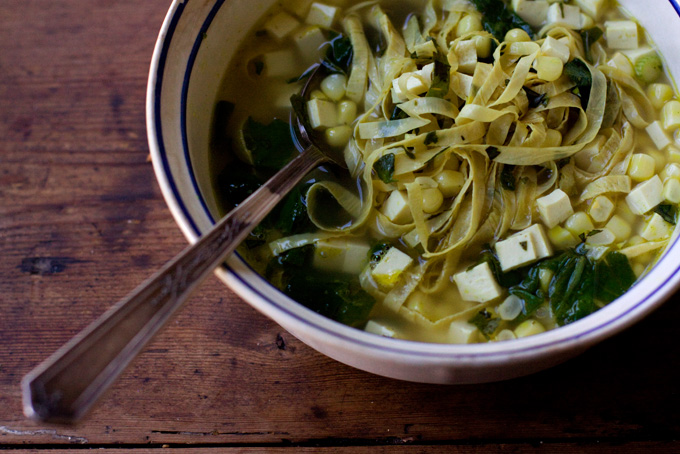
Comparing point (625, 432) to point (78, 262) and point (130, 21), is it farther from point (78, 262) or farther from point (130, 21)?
point (130, 21)

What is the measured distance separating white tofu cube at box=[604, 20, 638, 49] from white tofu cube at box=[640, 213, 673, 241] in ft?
2.72

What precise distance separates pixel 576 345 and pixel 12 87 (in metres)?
2.76

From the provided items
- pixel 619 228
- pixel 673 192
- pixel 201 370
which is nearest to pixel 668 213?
pixel 673 192

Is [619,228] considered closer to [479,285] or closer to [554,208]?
[554,208]

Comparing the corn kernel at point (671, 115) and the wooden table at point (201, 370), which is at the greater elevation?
the corn kernel at point (671, 115)

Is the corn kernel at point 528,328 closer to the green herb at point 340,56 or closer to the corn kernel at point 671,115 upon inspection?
the corn kernel at point 671,115

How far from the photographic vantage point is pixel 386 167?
2221mm

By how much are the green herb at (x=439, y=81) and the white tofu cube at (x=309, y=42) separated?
60cm

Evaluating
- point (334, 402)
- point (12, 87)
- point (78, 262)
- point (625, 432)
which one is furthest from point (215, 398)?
point (12, 87)

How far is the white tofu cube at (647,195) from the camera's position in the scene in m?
2.16

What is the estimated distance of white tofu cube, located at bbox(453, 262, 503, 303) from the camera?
6.73ft

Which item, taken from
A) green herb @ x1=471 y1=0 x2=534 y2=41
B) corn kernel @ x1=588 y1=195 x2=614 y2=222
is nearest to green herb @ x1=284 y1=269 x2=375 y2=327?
corn kernel @ x1=588 y1=195 x2=614 y2=222

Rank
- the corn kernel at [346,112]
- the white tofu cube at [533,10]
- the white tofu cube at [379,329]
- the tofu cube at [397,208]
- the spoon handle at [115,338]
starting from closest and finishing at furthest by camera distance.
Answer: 1. the spoon handle at [115,338]
2. the white tofu cube at [379,329]
3. the tofu cube at [397,208]
4. the corn kernel at [346,112]
5. the white tofu cube at [533,10]

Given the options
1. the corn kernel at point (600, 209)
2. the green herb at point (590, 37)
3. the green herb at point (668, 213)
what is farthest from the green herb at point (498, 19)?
the green herb at point (668, 213)
